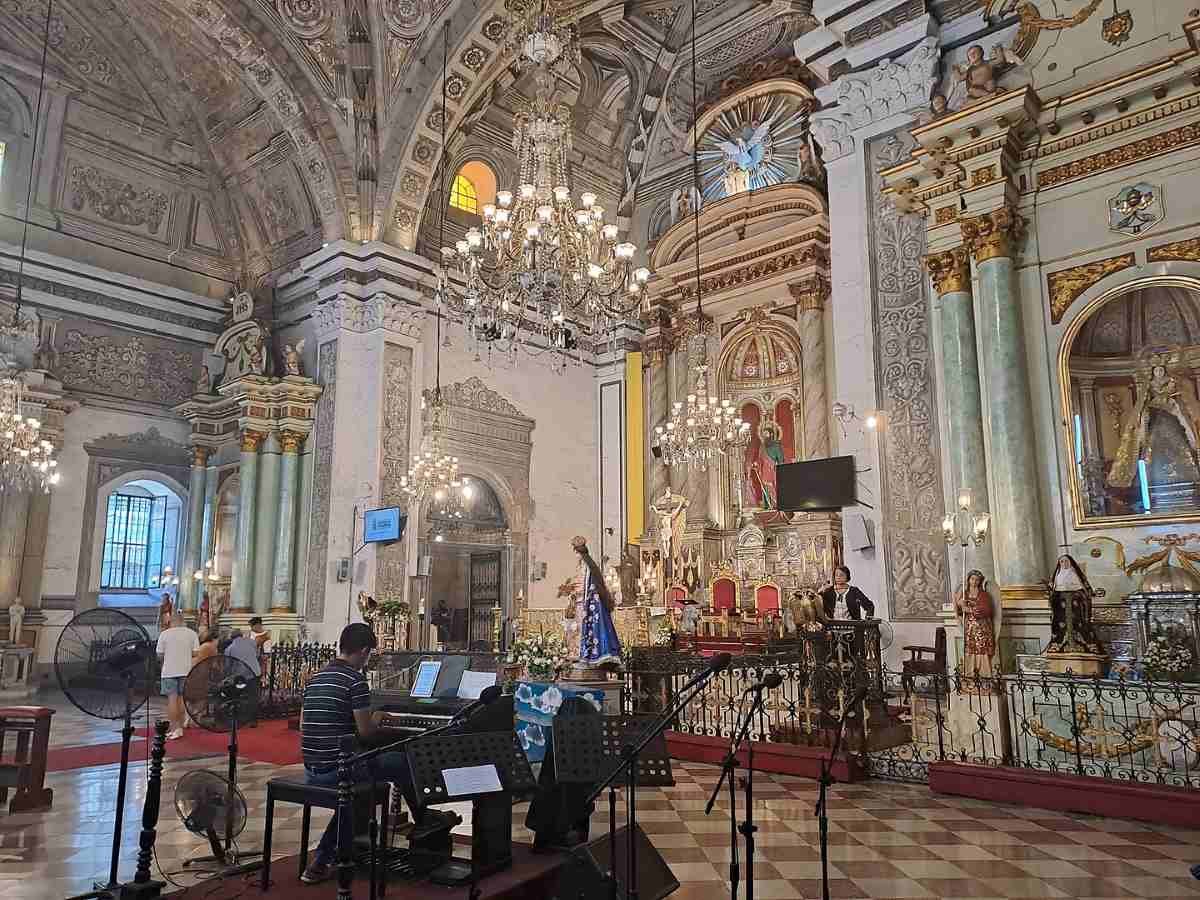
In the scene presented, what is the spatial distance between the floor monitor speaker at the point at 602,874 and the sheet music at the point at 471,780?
17.9 inches

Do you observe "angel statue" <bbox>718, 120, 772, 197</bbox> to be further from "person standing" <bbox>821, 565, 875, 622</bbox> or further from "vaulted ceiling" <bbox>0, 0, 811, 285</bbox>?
"person standing" <bbox>821, 565, 875, 622</bbox>

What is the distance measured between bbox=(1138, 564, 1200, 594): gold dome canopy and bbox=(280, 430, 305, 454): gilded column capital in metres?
12.4

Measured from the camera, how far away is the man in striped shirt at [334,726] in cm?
410

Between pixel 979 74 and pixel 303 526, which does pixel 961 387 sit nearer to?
pixel 979 74

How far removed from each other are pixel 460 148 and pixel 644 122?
13.2ft

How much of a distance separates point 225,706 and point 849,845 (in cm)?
367

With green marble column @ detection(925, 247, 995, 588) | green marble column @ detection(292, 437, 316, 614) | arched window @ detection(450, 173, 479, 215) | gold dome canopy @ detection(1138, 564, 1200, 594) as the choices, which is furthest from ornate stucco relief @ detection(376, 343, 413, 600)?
gold dome canopy @ detection(1138, 564, 1200, 594)

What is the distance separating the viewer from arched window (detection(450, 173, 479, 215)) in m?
16.0

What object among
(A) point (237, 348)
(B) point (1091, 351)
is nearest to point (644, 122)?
(A) point (237, 348)

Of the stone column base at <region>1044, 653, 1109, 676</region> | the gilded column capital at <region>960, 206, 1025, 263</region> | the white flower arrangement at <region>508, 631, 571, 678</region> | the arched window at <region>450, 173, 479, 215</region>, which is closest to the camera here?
the white flower arrangement at <region>508, 631, 571, 678</region>

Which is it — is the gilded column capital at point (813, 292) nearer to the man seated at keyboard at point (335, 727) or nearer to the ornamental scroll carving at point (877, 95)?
the ornamental scroll carving at point (877, 95)

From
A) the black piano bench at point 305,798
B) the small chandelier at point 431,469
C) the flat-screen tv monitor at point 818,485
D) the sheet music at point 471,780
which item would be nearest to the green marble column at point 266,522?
the small chandelier at point 431,469

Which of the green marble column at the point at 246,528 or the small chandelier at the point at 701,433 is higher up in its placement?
the small chandelier at the point at 701,433

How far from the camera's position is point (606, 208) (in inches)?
707
